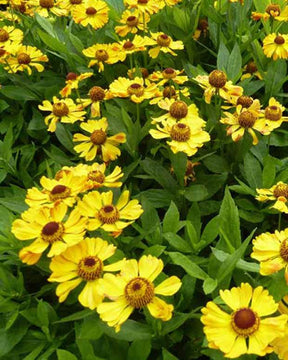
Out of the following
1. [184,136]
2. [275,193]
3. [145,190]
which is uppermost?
[184,136]

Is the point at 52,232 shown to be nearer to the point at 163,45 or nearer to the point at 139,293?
the point at 139,293

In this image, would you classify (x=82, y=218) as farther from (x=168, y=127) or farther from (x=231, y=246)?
(x=168, y=127)

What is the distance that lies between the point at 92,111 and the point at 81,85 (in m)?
0.28

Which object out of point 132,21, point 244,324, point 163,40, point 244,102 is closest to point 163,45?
point 163,40

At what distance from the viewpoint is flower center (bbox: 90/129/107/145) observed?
1.59 meters

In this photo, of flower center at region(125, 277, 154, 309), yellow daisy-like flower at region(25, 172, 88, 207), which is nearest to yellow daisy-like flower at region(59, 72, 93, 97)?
yellow daisy-like flower at region(25, 172, 88, 207)

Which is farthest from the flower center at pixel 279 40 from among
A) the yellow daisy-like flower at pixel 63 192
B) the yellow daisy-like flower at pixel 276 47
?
the yellow daisy-like flower at pixel 63 192

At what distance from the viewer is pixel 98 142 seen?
1603mm

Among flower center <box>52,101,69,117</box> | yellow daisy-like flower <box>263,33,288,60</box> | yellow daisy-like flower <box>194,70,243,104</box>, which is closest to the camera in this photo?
yellow daisy-like flower <box>194,70,243,104</box>

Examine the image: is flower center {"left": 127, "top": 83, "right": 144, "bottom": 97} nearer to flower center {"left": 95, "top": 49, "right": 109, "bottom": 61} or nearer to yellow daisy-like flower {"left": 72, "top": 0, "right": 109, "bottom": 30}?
flower center {"left": 95, "top": 49, "right": 109, "bottom": 61}

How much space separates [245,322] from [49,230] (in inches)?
18.2

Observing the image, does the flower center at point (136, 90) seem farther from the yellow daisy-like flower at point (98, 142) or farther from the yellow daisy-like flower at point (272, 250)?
the yellow daisy-like flower at point (272, 250)

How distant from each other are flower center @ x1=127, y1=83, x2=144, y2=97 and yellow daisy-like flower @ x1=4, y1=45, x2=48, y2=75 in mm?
534

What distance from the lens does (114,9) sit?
234 centimetres
